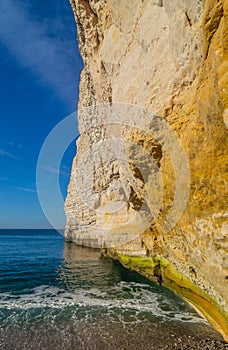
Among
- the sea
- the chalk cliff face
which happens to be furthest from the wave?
the chalk cliff face

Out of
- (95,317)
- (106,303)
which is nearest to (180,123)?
(95,317)

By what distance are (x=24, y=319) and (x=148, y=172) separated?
5865 millimetres

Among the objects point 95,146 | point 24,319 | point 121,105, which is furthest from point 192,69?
point 95,146

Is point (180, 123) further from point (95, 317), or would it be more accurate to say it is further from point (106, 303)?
point (106, 303)

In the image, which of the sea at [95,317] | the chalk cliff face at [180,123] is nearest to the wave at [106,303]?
the sea at [95,317]

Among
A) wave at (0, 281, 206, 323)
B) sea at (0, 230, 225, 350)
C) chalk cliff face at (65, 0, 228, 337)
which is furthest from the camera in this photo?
wave at (0, 281, 206, 323)

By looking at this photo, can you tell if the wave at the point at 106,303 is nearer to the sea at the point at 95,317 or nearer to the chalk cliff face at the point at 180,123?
the sea at the point at 95,317

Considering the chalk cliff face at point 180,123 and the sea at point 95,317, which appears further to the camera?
the sea at point 95,317

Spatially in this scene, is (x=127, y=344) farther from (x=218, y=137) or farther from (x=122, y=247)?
(x=122, y=247)

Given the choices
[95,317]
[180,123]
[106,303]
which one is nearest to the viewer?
[180,123]

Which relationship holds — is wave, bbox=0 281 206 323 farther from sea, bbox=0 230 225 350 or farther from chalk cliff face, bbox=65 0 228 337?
chalk cliff face, bbox=65 0 228 337

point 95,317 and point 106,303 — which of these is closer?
point 95,317

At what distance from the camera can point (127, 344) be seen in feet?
17.7

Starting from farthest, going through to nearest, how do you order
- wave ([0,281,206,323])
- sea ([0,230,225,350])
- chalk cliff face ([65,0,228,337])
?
wave ([0,281,206,323]) → sea ([0,230,225,350]) → chalk cliff face ([65,0,228,337])
